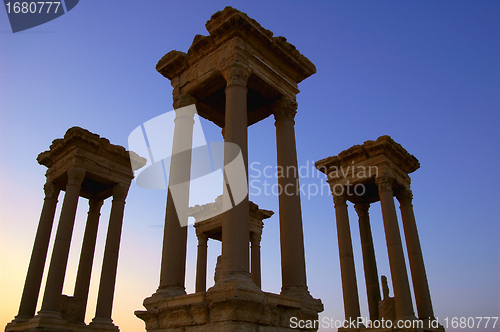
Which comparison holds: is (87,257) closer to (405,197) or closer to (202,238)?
(202,238)

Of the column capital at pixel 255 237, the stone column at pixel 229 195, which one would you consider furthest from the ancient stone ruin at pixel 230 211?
the column capital at pixel 255 237

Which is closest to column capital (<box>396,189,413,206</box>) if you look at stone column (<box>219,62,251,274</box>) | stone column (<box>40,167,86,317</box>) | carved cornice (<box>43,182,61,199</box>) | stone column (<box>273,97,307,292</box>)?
stone column (<box>273,97,307,292</box>)

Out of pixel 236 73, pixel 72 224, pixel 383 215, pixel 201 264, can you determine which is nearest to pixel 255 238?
pixel 201 264

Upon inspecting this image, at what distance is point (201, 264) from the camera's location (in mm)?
29781

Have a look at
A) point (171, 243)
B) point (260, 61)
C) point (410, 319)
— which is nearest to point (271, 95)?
point (260, 61)

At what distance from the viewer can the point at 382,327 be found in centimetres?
2331

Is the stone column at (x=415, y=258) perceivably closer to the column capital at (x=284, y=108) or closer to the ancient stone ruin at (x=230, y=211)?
the ancient stone ruin at (x=230, y=211)

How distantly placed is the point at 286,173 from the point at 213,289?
17.4 ft

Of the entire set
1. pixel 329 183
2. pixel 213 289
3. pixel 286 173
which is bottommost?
pixel 213 289

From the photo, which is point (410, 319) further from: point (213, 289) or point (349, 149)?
point (213, 289)

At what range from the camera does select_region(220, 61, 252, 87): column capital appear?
13281mm

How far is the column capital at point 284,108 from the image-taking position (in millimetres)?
15219

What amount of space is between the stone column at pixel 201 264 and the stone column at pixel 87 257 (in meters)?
7.69

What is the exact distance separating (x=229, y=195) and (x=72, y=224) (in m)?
15.7
